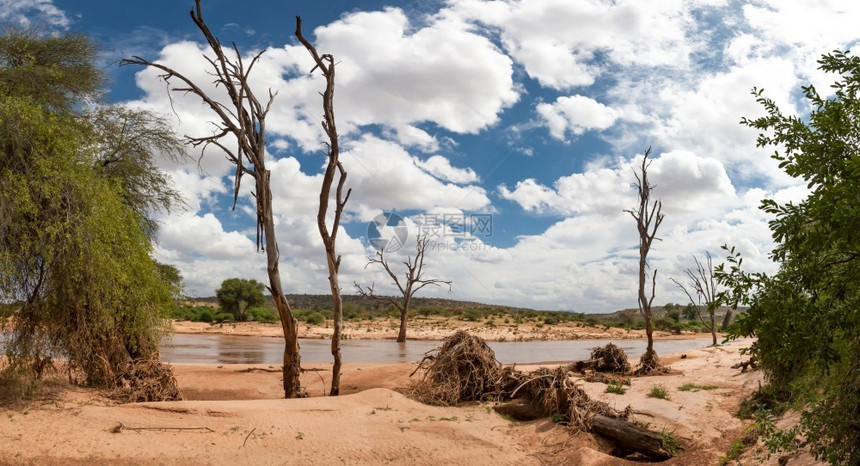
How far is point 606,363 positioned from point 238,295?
48032 mm

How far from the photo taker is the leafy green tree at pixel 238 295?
198ft

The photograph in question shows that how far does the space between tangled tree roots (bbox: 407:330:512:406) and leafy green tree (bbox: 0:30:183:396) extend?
657 cm

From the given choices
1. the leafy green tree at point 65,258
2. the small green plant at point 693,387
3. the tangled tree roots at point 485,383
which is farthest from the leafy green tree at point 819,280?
the leafy green tree at point 65,258

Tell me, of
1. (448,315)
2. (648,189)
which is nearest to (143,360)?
(648,189)

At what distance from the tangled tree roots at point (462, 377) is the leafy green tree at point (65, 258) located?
6572mm

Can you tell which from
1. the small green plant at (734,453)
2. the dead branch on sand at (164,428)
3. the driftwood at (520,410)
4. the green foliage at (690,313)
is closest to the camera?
the small green plant at (734,453)

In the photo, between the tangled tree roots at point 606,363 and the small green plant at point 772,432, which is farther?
the tangled tree roots at point 606,363

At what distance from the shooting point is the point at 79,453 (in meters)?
8.82

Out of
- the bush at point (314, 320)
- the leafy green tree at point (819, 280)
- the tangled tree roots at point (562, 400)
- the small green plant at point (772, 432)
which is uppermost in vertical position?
the leafy green tree at point (819, 280)

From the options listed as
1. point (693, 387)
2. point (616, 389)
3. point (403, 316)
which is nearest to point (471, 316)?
point (403, 316)

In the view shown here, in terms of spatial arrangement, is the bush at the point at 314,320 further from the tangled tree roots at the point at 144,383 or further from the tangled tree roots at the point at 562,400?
the tangled tree roots at the point at 562,400

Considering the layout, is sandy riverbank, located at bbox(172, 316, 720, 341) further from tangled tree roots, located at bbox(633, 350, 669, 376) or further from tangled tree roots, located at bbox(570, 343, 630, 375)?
tangled tree roots, located at bbox(633, 350, 669, 376)

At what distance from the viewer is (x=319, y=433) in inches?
403

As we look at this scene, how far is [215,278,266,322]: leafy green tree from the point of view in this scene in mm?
60219
